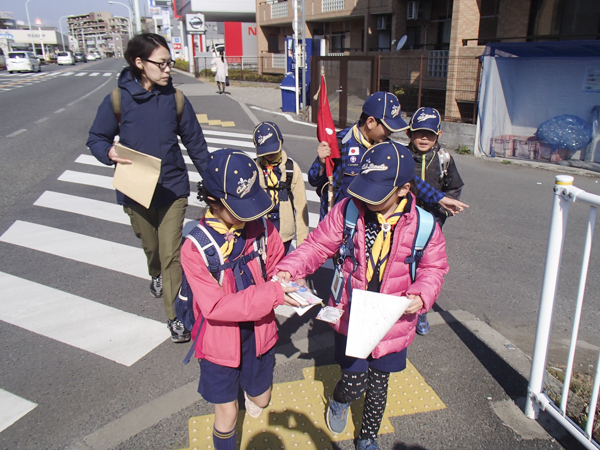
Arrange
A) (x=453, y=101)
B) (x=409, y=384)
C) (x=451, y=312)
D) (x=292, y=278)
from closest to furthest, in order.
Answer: (x=292, y=278)
(x=409, y=384)
(x=451, y=312)
(x=453, y=101)

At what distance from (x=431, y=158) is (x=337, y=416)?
206 centimetres

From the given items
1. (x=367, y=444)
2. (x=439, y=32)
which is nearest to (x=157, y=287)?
(x=367, y=444)

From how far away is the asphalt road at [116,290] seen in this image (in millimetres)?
3039

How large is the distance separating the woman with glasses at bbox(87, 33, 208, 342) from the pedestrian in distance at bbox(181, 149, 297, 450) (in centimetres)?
100

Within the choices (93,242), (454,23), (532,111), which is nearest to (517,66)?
(532,111)

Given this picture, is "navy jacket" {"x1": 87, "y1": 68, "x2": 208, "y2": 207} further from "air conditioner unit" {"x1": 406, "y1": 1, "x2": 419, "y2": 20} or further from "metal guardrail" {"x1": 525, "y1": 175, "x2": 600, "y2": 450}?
"air conditioner unit" {"x1": 406, "y1": 1, "x2": 419, "y2": 20}

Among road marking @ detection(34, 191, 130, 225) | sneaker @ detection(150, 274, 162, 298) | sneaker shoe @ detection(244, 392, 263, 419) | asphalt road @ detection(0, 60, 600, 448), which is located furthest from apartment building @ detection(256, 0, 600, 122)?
sneaker shoe @ detection(244, 392, 263, 419)

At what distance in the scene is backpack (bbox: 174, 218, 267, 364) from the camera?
225cm

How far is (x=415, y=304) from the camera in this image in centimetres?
225

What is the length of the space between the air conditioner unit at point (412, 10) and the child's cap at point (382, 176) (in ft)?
68.7

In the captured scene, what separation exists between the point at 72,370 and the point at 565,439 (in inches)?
129

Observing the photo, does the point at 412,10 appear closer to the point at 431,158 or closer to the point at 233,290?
the point at 431,158

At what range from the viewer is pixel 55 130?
12.8 metres

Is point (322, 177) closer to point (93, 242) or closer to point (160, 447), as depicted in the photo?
point (160, 447)
